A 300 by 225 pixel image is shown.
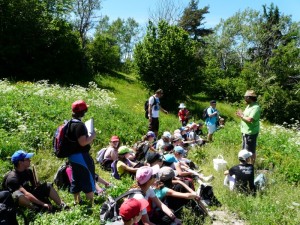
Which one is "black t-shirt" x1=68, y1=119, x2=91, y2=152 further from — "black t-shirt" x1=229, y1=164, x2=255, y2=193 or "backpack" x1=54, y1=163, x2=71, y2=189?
"black t-shirt" x1=229, y1=164, x2=255, y2=193

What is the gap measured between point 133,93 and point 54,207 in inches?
708

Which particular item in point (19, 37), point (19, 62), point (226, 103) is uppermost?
point (19, 37)

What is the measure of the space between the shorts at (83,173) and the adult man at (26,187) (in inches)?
18.6

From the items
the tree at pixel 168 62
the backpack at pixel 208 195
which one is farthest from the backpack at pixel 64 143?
the tree at pixel 168 62

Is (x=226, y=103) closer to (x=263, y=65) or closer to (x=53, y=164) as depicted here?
(x=263, y=65)

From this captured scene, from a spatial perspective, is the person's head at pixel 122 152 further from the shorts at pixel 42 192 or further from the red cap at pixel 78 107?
the red cap at pixel 78 107

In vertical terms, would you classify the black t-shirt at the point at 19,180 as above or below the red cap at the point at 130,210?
below

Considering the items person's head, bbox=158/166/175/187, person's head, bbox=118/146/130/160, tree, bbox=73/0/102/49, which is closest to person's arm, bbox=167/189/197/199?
person's head, bbox=158/166/175/187

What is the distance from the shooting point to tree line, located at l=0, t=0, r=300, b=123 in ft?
69.2

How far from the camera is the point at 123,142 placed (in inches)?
413

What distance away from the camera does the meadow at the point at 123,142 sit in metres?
5.49

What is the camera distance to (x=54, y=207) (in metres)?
5.37

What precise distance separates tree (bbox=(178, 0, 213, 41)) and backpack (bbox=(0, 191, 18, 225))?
3897 centimetres

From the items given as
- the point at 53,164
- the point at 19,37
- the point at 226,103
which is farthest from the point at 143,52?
the point at 53,164
